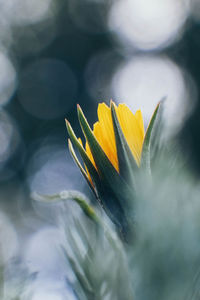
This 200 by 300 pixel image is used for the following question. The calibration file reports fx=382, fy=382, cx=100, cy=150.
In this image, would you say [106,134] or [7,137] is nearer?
[106,134]

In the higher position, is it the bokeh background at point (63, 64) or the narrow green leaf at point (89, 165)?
the bokeh background at point (63, 64)

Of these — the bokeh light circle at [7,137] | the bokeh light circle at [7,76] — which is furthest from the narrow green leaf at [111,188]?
the bokeh light circle at [7,76]

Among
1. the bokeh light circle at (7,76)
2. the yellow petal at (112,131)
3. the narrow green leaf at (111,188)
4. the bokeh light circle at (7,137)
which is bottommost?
the narrow green leaf at (111,188)

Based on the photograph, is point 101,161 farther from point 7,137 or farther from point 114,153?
point 7,137

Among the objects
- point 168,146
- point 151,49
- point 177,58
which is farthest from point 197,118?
point 168,146

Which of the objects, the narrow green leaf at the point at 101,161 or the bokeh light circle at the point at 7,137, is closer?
the narrow green leaf at the point at 101,161

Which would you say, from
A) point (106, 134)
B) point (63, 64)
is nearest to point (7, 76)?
point (63, 64)

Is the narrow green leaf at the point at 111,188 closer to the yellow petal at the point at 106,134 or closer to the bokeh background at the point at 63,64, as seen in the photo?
the yellow petal at the point at 106,134

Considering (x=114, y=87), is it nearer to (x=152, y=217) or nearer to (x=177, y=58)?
(x=177, y=58)
